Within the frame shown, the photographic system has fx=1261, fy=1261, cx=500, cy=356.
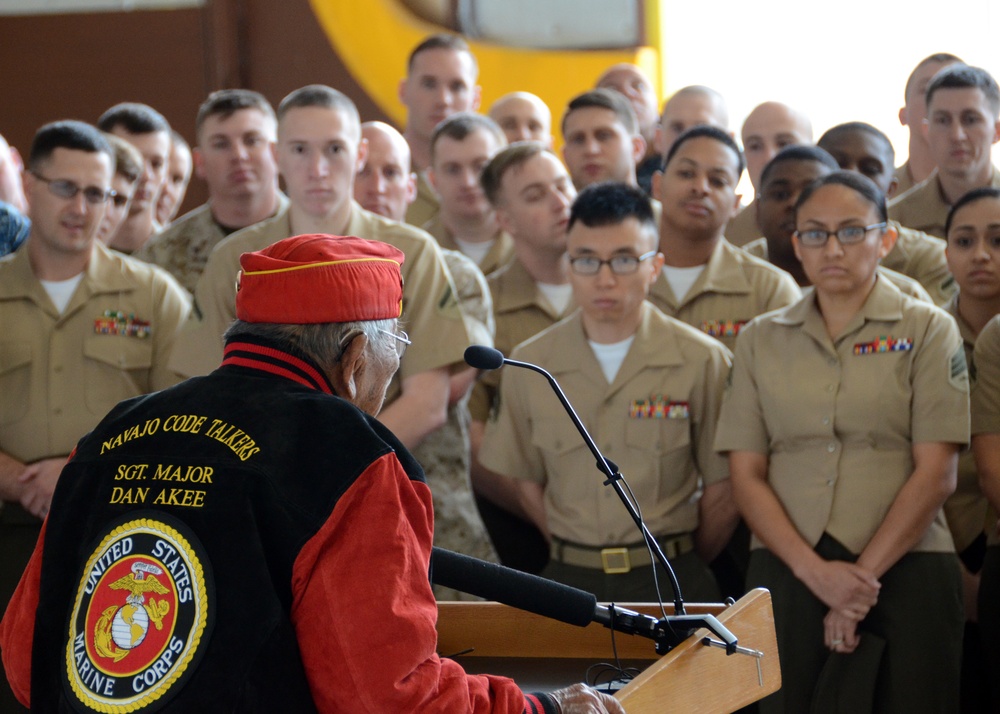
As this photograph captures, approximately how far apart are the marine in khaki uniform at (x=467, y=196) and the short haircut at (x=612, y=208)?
0.78 m

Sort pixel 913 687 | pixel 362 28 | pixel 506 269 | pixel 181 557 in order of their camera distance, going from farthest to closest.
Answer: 1. pixel 362 28
2. pixel 506 269
3. pixel 913 687
4. pixel 181 557

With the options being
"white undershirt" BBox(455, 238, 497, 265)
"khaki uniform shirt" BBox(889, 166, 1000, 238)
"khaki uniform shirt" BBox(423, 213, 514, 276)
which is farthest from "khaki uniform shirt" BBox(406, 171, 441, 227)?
"khaki uniform shirt" BBox(889, 166, 1000, 238)

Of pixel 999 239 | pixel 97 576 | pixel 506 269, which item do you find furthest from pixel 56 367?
pixel 999 239

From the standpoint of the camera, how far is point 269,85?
7328 mm

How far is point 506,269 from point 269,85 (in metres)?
3.69

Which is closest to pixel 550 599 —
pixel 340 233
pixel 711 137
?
pixel 340 233

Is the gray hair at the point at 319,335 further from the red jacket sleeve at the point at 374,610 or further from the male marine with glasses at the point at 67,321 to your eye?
→ the male marine with glasses at the point at 67,321

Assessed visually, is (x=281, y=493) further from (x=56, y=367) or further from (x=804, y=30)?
(x=804, y=30)

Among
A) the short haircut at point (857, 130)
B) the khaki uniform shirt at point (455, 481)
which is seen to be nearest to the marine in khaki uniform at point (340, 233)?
the khaki uniform shirt at point (455, 481)

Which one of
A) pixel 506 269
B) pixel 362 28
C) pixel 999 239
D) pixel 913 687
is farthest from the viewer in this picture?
pixel 362 28

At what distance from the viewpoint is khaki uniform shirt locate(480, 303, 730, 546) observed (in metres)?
3.35

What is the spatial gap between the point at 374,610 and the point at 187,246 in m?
3.01

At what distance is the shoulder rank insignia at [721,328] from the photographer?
3797mm

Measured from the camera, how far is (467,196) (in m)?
4.45
